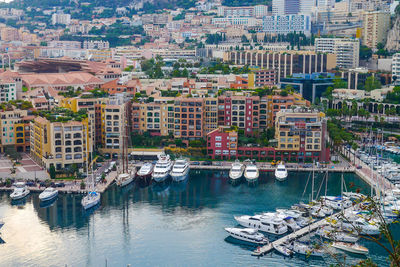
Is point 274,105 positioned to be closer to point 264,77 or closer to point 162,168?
point 162,168

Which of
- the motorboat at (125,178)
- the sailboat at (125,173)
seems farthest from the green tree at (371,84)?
the motorboat at (125,178)

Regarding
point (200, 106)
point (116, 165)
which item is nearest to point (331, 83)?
point (200, 106)

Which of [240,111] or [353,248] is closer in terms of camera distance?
[353,248]

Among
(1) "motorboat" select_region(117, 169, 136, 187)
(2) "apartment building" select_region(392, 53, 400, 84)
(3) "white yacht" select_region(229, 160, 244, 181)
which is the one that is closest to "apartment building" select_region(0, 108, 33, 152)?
(1) "motorboat" select_region(117, 169, 136, 187)

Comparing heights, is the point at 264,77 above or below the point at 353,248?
above

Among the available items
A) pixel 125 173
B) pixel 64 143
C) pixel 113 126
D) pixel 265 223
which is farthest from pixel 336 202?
pixel 113 126

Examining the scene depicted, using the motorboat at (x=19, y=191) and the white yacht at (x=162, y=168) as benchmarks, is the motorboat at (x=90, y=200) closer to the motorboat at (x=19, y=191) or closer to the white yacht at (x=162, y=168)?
the motorboat at (x=19, y=191)
